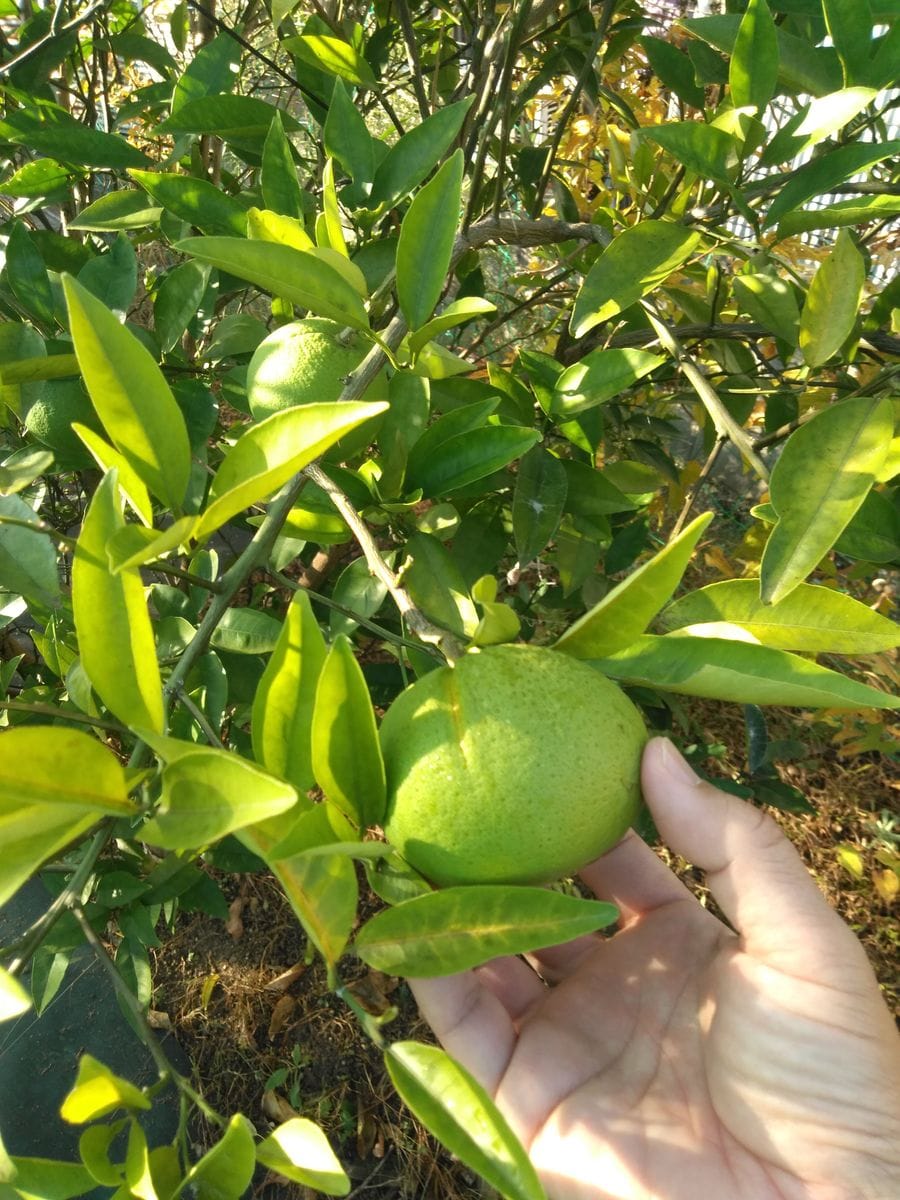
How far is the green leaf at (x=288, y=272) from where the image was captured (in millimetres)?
601

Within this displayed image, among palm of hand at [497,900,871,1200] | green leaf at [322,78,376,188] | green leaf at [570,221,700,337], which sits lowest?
palm of hand at [497,900,871,1200]

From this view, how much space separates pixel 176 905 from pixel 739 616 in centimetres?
97

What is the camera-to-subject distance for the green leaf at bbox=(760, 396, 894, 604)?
2.02ft

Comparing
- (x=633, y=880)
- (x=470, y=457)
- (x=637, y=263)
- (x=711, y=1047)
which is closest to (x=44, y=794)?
(x=470, y=457)

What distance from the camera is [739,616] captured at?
0.64m

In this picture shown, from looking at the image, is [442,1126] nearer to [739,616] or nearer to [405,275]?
[739,616]

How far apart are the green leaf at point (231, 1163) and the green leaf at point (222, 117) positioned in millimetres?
914

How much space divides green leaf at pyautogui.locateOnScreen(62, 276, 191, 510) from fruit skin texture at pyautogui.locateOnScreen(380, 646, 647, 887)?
0.24 meters

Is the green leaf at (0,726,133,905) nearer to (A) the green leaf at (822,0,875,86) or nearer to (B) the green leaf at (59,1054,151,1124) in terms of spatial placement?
(B) the green leaf at (59,1054,151,1124)

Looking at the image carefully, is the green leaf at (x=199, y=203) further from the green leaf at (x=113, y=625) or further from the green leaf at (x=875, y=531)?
the green leaf at (x=875, y=531)

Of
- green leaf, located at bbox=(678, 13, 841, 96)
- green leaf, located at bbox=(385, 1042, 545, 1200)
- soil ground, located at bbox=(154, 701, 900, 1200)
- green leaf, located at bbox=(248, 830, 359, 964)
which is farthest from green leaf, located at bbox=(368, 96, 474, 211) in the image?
soil ground, located at bbox=(154, 701, 900, 1200)

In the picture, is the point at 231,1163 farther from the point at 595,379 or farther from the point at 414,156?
the point at 414,156

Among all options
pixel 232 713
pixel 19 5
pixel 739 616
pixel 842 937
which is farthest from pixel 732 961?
pixel 19 5

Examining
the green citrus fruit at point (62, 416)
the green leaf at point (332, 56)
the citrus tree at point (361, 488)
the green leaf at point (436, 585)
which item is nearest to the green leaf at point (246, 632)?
the citrus tree at point (361, 488)
